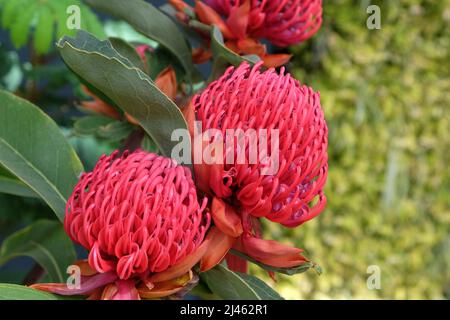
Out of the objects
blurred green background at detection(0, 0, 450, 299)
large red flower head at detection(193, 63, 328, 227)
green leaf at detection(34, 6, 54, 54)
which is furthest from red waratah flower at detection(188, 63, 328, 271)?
blurred green background at detection(0, 0, 450, 299)

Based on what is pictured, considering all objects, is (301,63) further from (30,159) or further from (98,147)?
(30,159)

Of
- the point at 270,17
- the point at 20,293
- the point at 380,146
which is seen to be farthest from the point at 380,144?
the point at 20,293

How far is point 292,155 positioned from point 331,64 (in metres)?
1.32

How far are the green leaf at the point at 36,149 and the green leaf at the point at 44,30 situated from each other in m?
0.32

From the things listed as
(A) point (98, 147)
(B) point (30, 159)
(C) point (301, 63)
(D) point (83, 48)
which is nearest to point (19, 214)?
(A) point (98, 147)

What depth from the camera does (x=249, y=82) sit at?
1.52 ft

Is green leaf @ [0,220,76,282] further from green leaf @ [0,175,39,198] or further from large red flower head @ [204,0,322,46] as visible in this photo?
large red flower head @ [204,0,322,46]

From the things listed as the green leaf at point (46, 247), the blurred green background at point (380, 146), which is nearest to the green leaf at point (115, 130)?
the green leaf at point (46, 247)

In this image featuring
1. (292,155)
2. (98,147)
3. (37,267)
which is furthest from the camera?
(98,147)

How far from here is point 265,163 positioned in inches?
17.7

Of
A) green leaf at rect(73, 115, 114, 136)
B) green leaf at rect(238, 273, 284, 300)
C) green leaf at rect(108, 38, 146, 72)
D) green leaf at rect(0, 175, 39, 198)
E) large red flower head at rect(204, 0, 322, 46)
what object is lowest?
green leaf at rect(238, 273, 284, 300)

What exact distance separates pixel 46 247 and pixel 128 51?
245 millimetres

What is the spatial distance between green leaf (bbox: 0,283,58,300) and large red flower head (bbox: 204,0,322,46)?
0.29m

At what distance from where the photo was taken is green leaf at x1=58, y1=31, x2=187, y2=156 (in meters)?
0.46
